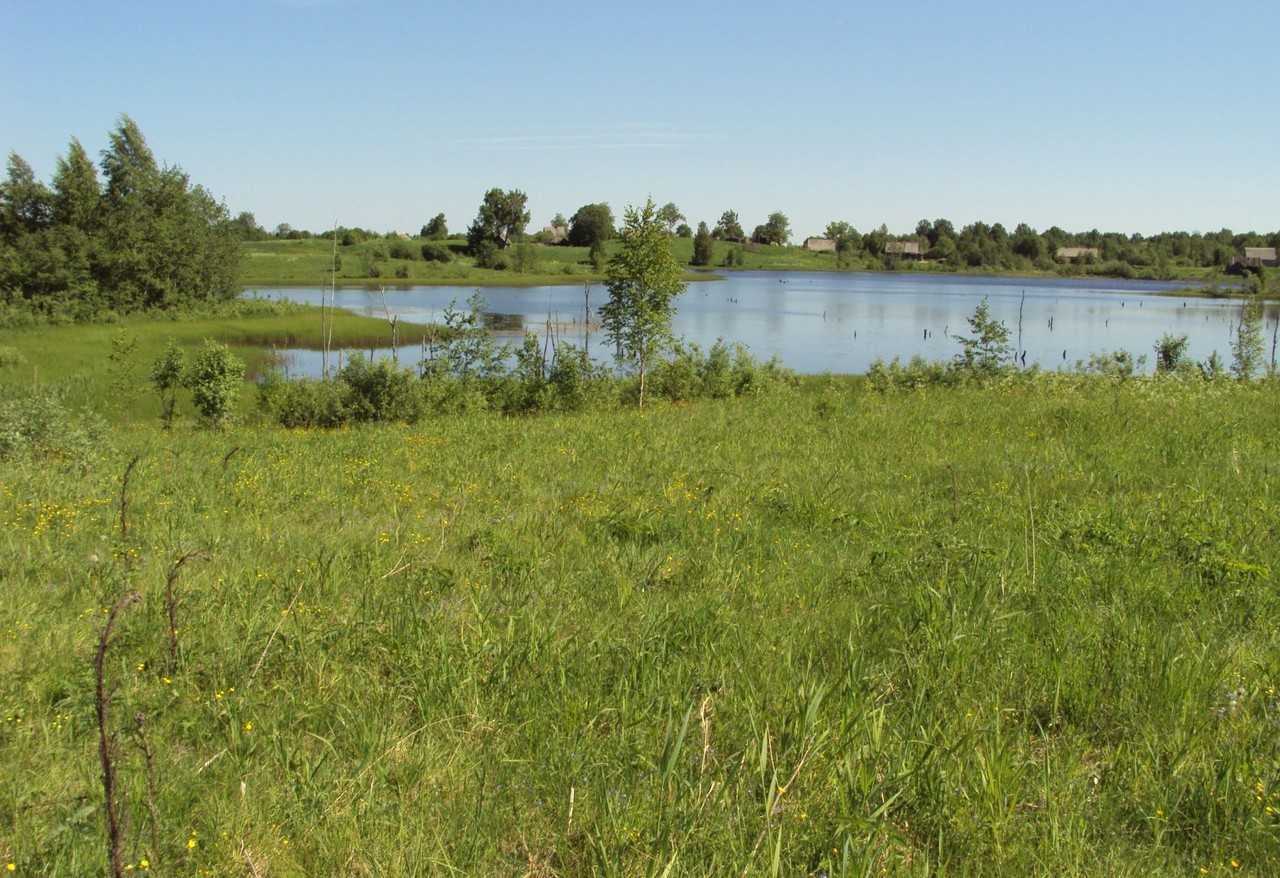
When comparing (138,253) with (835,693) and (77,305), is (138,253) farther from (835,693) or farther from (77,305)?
(835,693)

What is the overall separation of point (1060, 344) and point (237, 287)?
57.9 m

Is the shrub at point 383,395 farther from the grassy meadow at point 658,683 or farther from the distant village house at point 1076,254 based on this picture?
the distant village house at point 1076,254

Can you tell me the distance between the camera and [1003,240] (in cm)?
19425

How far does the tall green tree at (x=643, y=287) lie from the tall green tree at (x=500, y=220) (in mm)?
116850

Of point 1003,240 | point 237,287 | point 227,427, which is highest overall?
point 1003,240

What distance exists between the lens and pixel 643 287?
2452 cm

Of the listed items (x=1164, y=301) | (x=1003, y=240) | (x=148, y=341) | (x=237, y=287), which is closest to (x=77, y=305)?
(x=237, y=287)

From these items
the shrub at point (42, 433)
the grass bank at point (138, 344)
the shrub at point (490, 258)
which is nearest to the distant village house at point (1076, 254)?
the shrub at point (490, 258)

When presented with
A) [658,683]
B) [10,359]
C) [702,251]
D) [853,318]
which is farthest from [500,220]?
[658,683]

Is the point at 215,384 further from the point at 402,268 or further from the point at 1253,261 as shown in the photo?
the point at 1253,261

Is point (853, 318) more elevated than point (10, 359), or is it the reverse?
point (853, 318)

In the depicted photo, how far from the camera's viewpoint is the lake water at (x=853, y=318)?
163ft

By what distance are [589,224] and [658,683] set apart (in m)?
169

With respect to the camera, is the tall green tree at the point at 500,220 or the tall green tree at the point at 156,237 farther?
the tall green tree at the point at 500,220
